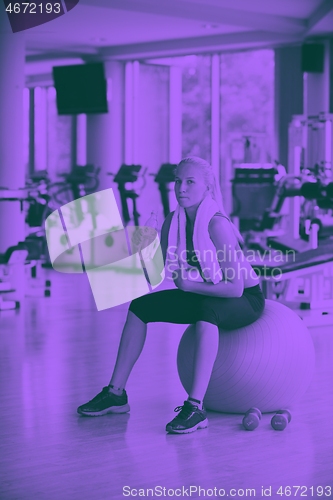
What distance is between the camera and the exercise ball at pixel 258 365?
8.41 feet

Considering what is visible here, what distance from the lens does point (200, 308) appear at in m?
2.50

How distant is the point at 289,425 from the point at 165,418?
46 cm

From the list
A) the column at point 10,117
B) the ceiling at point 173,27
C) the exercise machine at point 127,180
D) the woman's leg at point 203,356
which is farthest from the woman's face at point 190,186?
the exercise machine at point 127,180

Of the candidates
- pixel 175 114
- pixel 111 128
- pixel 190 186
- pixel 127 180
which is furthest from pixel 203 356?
pixel 175 114

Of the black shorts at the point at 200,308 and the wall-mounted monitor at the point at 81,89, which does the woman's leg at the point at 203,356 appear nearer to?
the black shorts at the point at 200,308

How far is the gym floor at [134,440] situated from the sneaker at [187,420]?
3cm

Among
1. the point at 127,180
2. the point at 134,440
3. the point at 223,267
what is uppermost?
the point at 127,180

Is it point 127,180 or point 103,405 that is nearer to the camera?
point 103,405

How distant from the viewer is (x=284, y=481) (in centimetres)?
198

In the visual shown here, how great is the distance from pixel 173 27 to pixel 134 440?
20.0 ft

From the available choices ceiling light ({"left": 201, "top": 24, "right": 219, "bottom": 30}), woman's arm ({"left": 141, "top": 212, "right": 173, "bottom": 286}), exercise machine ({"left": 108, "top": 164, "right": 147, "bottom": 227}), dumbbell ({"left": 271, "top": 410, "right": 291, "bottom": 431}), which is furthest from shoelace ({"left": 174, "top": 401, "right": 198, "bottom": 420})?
ceiling light ({"left": 201, "top": 24, "right": 219, "bottom": 30})

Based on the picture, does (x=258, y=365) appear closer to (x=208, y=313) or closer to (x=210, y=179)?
(x=208, y=313)

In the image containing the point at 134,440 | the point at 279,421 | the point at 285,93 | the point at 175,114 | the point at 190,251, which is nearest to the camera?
the point at 134,440

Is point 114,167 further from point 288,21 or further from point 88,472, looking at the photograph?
point 88,472
